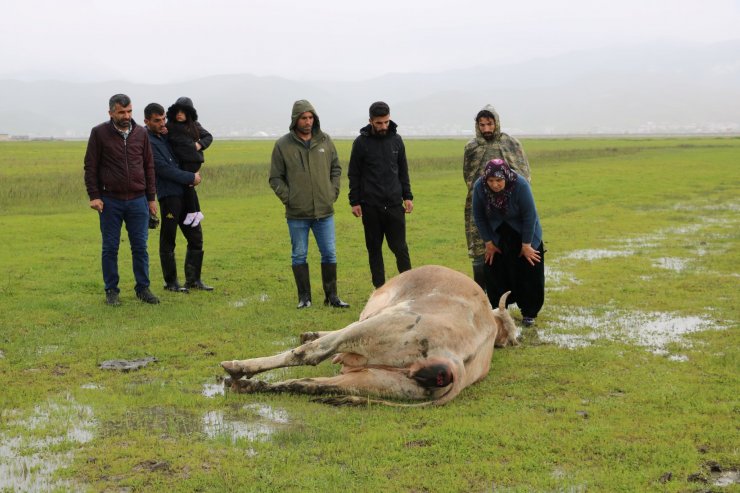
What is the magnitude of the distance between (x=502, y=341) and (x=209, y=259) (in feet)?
25.2

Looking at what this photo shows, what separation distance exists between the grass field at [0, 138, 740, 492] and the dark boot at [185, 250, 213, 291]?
26 centimetres

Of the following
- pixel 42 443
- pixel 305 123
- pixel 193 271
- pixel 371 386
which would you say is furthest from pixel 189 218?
pixel 42 443

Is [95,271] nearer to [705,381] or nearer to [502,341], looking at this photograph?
[502,341]

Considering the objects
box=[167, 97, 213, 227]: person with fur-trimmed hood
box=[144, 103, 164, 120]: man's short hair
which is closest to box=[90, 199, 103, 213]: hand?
box=[167, 97, 213, 227]: person with fur-trimmed hood

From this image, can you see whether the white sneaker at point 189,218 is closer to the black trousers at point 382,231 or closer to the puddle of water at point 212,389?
the black trousers at point 382,231

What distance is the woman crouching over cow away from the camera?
8773mm

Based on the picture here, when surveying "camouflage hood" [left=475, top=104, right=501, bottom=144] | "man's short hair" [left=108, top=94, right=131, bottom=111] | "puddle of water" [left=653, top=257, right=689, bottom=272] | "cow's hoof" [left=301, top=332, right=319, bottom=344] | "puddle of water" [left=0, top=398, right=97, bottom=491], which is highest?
"man's short hair" [left=108, top=94, right=131, bottom=111]

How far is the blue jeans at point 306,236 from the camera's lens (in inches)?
411

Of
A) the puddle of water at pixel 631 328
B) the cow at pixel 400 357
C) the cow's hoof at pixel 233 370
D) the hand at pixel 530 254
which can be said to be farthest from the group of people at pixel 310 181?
the cow's hoof at pixel 233 370

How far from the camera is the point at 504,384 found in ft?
22.8

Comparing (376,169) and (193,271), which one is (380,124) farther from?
(193,271)

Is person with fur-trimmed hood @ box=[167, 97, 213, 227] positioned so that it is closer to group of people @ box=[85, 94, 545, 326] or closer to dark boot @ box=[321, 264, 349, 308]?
group of people @ box=[85, 94, 545, 326]

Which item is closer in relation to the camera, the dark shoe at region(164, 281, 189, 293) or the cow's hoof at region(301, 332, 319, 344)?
the cow's hoof at region(301, 332, 319, 344)

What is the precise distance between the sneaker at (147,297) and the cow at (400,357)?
402 centimetres
